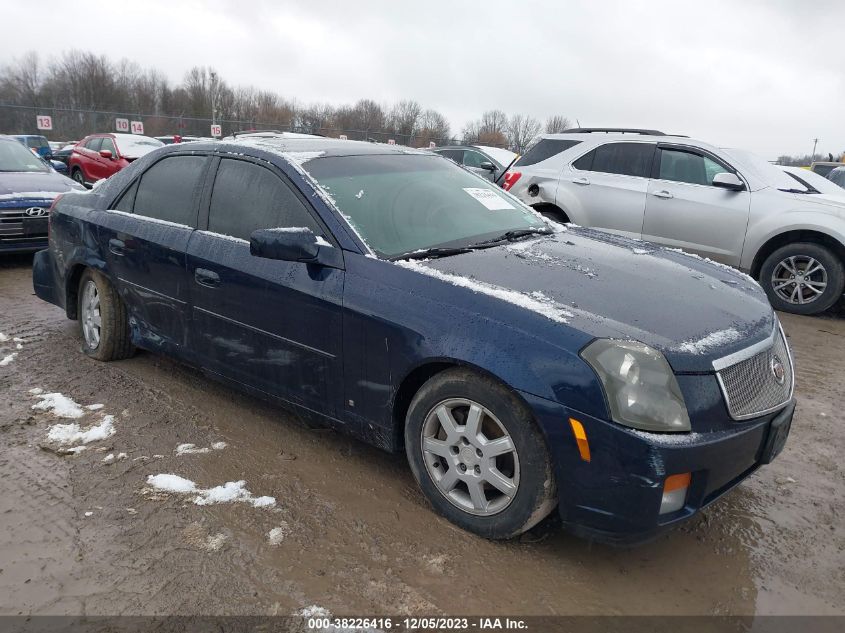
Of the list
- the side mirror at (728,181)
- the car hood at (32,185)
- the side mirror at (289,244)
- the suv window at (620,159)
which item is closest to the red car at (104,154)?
the car hood at (32,185)

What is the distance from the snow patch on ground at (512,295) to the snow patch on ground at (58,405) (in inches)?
90.1

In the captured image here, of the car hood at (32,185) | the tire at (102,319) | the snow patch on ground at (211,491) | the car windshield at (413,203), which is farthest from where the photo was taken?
the car hood at (32,185)

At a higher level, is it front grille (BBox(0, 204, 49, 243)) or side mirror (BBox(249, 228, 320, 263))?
side mirror (BBox(249, 228, 320, 263))

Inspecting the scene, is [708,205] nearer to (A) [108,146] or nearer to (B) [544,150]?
(B) [544,150]

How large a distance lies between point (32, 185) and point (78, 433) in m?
5.45

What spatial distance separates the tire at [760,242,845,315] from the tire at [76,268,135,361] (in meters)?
6.16

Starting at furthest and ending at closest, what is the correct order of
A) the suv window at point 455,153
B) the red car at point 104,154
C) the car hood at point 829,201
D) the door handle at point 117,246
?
the suv window at point 455,153
the red car at point 104,154
the car hood at point 829,201
the door handle at point 117,246

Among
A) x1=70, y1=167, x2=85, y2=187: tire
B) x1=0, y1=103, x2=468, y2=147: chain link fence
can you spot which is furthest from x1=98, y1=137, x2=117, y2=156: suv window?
x1=0, y1=103, x2=468, y2=147: chain link fence

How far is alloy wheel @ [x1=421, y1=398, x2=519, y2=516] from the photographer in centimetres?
245

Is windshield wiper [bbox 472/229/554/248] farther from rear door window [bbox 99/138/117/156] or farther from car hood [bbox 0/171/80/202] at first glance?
rear door window [bbox 99/138/117/156]

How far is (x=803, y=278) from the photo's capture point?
6.49 metres

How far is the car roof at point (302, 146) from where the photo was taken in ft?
11.5

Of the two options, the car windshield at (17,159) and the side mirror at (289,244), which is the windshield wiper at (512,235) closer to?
the side mirror at (289,244)

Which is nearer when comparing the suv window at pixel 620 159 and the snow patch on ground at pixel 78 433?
the snow patch on ground at pixel 78 433
